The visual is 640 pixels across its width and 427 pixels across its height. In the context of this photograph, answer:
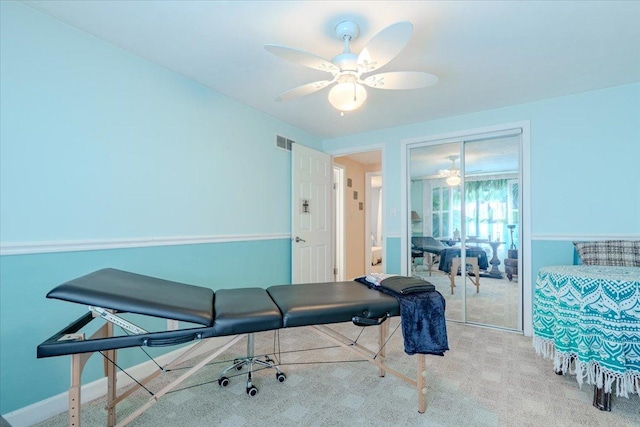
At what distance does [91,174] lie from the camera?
183 centimetres

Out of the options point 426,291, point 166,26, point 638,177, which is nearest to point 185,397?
point 426,291

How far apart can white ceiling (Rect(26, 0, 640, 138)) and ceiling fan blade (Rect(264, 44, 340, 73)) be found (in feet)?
0.92

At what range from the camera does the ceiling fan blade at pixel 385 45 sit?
50.2 inches

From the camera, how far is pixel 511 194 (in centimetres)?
303

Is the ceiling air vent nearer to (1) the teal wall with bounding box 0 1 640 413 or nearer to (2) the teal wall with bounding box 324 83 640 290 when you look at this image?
(1) the teal wall with bounding box 0 1 640 413

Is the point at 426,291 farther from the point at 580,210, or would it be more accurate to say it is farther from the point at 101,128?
the point at 101,128

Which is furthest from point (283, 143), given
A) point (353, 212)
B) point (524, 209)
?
point (524, 209)

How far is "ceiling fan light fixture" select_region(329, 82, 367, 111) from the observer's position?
1.75m

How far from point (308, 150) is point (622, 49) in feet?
9.19

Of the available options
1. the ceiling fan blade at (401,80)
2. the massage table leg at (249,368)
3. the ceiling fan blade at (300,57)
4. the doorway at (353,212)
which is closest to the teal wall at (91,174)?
the massage table leg at (249,368)

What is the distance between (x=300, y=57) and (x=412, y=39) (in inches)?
32.1

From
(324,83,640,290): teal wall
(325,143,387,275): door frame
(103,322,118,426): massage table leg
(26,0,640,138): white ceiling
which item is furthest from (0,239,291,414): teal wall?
(324,83,640,290): teal wall

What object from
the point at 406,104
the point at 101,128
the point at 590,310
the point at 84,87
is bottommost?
the point at 590,310

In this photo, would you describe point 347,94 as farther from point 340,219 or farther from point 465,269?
point 340,219
